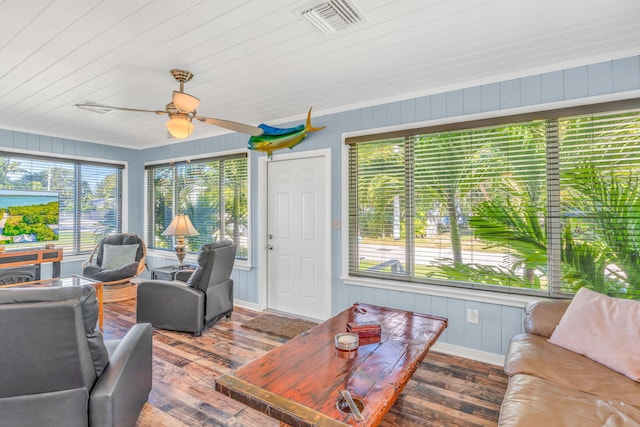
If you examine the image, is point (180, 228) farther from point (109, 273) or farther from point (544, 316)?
point (544, 316)

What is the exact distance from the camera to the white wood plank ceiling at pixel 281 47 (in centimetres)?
187

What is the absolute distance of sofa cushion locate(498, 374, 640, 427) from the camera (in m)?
1.38

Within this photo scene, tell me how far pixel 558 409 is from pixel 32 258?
A: 564 cm

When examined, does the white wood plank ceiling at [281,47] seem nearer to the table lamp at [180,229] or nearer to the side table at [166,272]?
the table lamp at [180,229]

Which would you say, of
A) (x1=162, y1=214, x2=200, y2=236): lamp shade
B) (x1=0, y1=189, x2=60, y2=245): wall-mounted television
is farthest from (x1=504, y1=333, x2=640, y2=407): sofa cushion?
(x1=0, y1=189, x2=60, y2=245): wall-mounted television

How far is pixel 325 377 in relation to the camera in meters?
1.60

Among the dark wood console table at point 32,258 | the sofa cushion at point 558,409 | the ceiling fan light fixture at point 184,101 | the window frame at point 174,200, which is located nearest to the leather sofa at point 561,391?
the sofa cushion at point 558,409

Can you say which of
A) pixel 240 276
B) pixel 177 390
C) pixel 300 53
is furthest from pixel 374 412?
pixel 240 276

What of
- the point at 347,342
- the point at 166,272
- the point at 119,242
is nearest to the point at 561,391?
the point at 347,342

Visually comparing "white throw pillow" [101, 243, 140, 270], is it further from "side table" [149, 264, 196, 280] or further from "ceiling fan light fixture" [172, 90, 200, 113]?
"ceiling fan light fixture" [172, 90, 200, 113]

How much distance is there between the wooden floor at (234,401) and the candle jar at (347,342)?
582mm

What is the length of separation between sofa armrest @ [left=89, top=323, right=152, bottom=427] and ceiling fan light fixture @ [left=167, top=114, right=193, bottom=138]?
4.82 ft

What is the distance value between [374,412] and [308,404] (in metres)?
0.27

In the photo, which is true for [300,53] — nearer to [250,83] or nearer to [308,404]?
[250,83]
